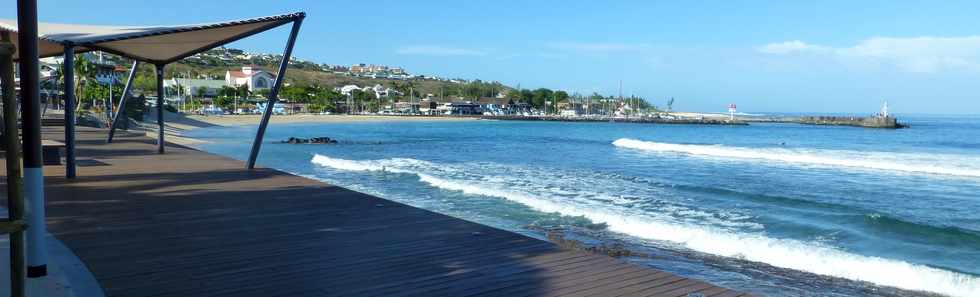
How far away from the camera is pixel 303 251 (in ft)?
20.3

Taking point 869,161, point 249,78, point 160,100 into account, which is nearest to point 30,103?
point 160,100

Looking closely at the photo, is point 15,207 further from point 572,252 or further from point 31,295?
point 572,252

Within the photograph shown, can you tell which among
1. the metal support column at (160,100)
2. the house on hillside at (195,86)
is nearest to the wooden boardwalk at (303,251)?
the metal support column at (160,100)

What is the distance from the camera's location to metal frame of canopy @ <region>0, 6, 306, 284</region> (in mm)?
3994

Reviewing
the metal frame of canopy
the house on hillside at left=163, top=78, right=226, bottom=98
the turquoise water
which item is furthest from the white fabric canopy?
the house on hillside at left=163, top=78, right=226, bottom=98

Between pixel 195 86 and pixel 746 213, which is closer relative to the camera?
pixel 746 213

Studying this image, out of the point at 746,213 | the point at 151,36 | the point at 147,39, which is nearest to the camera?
the point at 151,36

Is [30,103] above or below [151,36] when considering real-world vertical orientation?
below

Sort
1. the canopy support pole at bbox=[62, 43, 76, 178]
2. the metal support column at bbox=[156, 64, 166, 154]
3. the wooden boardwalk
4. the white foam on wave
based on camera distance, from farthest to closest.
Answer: the white foam on wave
the metal support column at bbox=[156, 64, 166, 154]
the canopy support pole at bbox=[62, 43, 76, 178]
the wooden boardwalk

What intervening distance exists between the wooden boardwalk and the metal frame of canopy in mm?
830

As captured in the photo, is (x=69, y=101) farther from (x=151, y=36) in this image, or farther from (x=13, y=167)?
(x=13, y=167)

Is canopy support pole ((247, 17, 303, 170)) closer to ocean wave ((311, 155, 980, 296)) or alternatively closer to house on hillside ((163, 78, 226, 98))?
ocean wave ((311, 155, 980, 296))

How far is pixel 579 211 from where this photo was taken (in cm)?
1175

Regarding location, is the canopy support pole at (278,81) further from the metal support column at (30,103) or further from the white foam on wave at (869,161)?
the white foam on wave at (869,161)
